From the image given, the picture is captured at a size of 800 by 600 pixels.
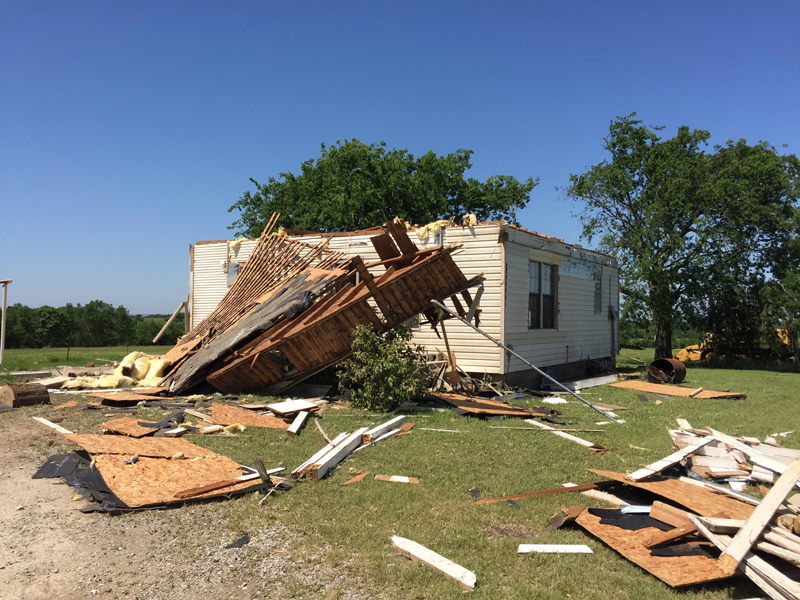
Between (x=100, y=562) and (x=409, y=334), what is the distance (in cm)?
719

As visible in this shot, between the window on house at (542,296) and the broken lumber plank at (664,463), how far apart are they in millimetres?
7562

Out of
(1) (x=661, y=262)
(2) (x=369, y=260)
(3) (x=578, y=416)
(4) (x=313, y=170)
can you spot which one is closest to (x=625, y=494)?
(3) (x=578, y=416)

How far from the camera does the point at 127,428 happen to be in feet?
26.3

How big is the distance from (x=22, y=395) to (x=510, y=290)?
10.6m

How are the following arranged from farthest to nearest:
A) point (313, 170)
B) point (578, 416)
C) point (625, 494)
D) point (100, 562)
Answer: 1. point (313, 170)
2. point (578, 416)
3. point (625, 494)
4. point (100, 562)

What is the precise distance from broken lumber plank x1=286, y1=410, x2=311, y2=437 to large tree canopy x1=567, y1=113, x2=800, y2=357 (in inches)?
688

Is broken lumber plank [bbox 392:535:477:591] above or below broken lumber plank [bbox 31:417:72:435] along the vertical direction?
below

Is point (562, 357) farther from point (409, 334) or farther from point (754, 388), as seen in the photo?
point (409, 334)

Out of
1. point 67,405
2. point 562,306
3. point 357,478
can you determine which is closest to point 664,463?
point 357,478

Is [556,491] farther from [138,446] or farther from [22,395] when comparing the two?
[22,395]

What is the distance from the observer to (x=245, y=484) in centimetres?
557

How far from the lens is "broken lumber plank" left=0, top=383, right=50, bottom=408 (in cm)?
1027

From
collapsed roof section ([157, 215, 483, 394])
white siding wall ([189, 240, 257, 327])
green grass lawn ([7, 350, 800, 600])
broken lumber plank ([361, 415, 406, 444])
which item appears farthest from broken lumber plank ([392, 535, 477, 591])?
white siding wall ([189, 240, 257, 327])

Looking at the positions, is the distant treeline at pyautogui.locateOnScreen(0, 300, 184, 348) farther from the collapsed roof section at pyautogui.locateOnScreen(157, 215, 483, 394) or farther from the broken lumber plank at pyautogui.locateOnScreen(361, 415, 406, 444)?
the broken lumber plank at pyautogui.locateOnScreen(361, 415, 406, 444)
